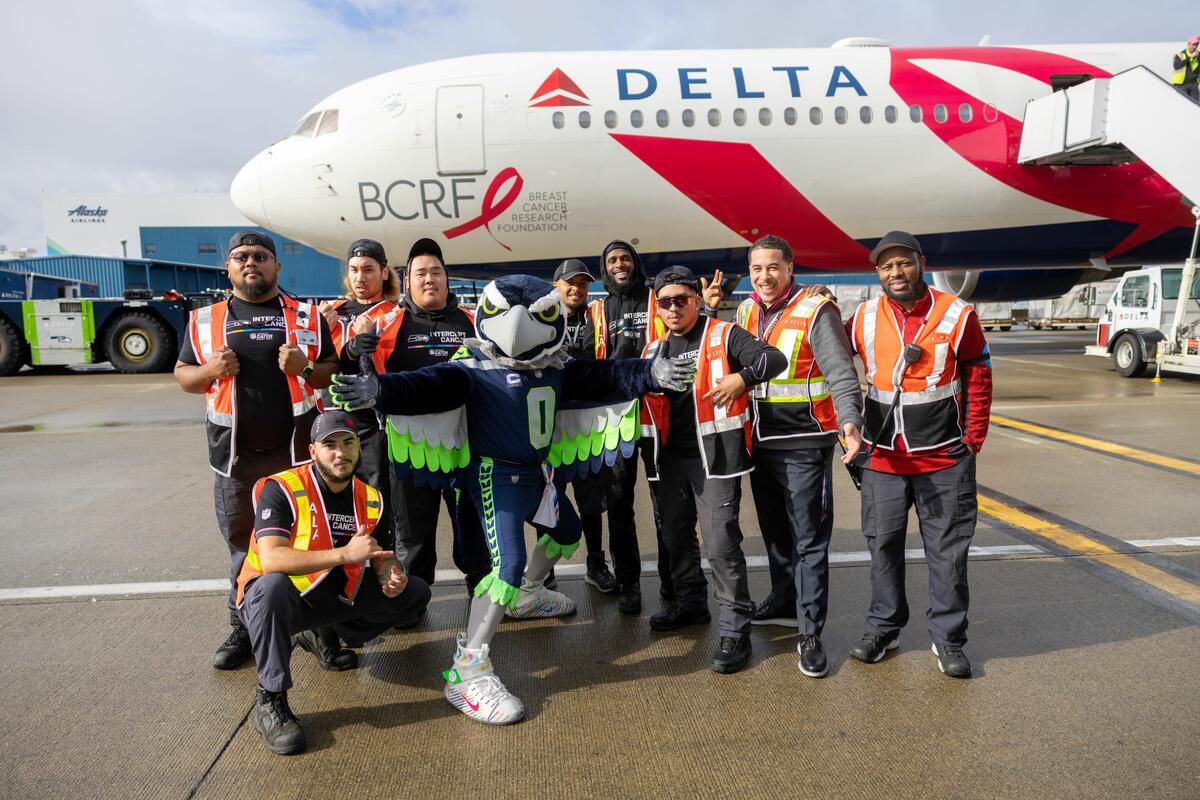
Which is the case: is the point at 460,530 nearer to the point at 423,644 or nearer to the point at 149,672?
the point at 423,644

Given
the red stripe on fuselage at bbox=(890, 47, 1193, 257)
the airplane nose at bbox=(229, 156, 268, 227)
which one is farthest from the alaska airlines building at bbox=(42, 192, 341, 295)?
the red stripe on fuselage at bbox=(890, 47, 1193, 257)

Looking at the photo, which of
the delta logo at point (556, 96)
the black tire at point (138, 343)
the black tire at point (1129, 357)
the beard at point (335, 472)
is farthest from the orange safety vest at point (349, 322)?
the black tire at point (138, 343)

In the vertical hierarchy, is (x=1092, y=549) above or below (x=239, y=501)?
below

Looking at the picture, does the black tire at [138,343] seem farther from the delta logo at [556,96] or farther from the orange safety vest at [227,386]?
the orange safety vest at [227,386]

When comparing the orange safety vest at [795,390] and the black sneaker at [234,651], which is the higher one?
the orange safety vest at [795,390]

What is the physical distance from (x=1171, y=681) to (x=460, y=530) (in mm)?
3059

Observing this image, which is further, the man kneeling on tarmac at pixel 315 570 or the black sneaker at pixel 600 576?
the black sneaker at pixel 600 576

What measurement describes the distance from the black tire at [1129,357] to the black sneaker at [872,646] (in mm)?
12123

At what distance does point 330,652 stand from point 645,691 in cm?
142

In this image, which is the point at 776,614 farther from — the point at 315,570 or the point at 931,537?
the point at 315,570

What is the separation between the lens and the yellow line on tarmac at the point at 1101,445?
6855 mm

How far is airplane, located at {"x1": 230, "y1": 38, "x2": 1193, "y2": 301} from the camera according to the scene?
1092 centimetres

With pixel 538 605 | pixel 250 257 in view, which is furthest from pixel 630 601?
pixel 250 257

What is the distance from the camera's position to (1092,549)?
4.75 meters
